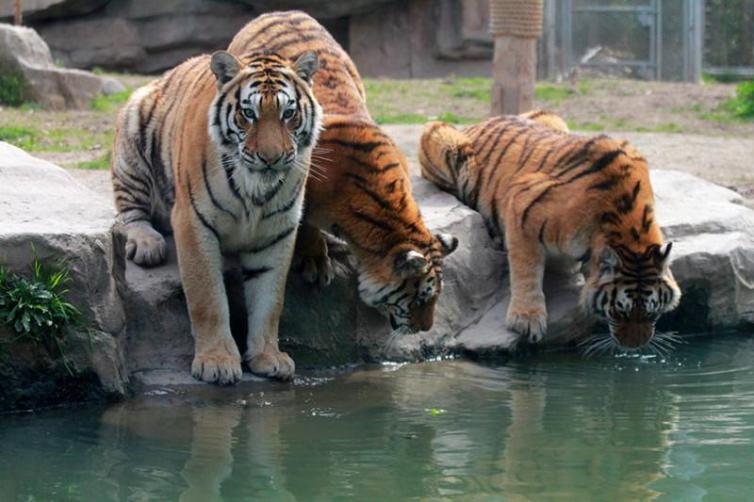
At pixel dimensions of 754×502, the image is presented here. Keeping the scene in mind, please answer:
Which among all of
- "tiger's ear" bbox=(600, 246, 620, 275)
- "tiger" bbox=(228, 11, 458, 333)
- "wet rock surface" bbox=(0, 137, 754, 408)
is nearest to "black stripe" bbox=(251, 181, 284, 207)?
"tiger" bbox=(228, 11, 458, 333)

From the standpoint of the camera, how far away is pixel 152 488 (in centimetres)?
390

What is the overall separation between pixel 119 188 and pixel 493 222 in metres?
1.82

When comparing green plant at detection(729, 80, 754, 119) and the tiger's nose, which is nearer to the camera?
the tiger's nose

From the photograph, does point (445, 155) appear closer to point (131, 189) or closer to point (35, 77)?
point (131, 189)

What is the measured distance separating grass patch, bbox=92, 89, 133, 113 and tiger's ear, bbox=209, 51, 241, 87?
691cm

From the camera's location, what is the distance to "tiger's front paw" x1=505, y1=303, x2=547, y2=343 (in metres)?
5.77

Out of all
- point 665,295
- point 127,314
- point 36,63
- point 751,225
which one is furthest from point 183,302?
point 36,63

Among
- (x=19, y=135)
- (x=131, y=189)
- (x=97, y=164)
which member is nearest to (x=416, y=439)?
(x=131, y=189)

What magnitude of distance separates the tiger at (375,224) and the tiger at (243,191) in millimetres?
303

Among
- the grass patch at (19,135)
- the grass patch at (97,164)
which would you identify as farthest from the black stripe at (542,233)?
the grass patch at (19,135)

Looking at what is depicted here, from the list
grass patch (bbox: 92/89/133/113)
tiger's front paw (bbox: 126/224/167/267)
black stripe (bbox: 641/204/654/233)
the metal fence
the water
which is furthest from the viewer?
the metal fence

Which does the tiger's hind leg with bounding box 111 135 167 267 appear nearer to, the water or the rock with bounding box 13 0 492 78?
the water

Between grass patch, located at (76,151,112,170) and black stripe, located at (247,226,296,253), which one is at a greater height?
black stripe, located at (247,226,296,253)

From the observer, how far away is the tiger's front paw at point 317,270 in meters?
5.61
